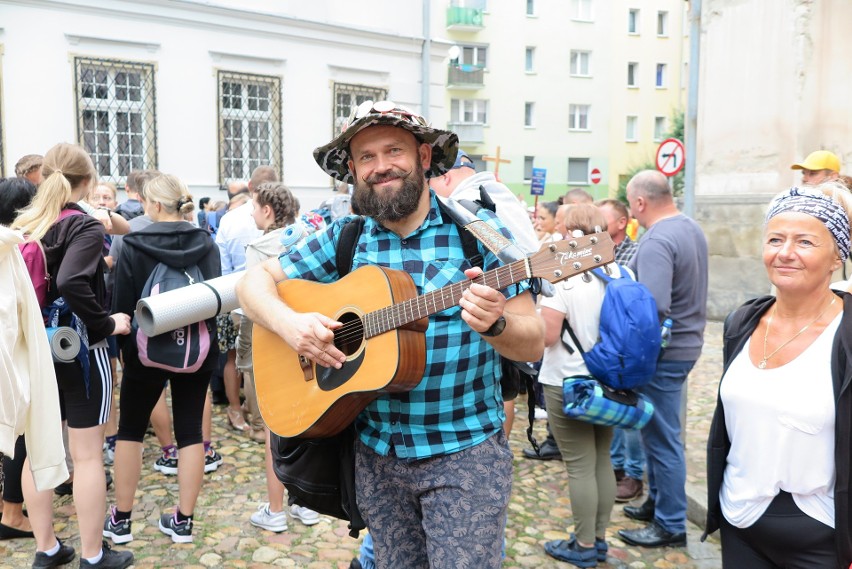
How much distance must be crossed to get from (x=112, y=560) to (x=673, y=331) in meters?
3.44

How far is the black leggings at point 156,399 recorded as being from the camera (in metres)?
3.96

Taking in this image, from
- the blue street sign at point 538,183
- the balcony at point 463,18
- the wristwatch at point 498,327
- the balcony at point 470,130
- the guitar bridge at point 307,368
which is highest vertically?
the balcony at point 463,18

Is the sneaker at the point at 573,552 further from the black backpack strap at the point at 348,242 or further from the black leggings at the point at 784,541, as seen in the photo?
the black backpack strap at the point at 348,242

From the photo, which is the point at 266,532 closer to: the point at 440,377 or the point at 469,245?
the point at 440,377

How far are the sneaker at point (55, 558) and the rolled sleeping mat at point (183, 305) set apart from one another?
1265mm

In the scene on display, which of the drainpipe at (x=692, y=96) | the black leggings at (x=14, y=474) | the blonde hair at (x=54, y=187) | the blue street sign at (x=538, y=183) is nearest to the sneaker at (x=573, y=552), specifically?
the black leggings at (x=14, y=474)

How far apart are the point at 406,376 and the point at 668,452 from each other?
2680 mm

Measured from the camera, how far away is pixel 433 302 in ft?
7.00

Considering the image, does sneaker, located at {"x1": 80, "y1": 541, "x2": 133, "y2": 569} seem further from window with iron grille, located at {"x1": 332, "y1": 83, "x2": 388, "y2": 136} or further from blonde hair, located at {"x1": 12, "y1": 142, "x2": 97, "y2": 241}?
window with iron grille, located at {"x1": 332, "y1": 83, "x2": 388, "y2": 136}

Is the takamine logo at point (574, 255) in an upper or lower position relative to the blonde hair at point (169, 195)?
lower

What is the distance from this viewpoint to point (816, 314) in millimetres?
2346

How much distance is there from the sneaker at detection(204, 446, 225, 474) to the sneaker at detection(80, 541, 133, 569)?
1.40 meters

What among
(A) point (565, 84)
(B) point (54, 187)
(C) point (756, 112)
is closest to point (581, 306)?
(B) point (54, 187)

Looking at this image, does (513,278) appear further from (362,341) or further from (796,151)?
(796,151)
